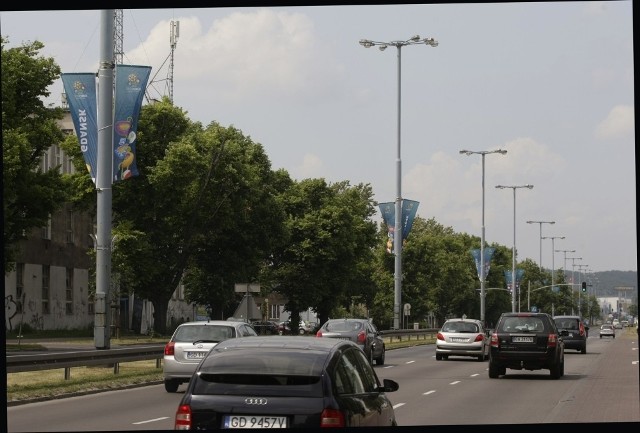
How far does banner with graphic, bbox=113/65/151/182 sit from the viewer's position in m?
32.3

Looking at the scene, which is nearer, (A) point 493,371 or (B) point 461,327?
(A) point 493,371

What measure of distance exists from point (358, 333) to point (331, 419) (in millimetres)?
28316

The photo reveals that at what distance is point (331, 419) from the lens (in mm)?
10141

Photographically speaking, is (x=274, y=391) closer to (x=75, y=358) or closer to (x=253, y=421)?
(x=253, y=421)

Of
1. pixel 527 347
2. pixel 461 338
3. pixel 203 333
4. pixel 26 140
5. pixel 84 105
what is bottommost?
pixel 461 338

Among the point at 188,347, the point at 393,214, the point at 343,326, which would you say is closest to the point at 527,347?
the point at 343,326

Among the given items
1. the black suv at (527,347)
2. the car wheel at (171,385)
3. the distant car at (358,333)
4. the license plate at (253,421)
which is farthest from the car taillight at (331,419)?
the distant car at (358,333)

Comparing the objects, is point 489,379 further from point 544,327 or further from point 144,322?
point 144,322

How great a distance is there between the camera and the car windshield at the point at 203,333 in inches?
1086

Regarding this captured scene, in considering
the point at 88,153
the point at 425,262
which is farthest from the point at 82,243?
the point at 88,153

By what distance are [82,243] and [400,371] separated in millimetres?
47139

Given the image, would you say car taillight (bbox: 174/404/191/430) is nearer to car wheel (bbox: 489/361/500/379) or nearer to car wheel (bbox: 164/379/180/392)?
car wheel (bbox: 164/379/180/392)

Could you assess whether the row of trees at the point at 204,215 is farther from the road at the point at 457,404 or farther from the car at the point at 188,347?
the road at the point at 457,404

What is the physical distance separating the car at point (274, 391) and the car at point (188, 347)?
15.9 m
